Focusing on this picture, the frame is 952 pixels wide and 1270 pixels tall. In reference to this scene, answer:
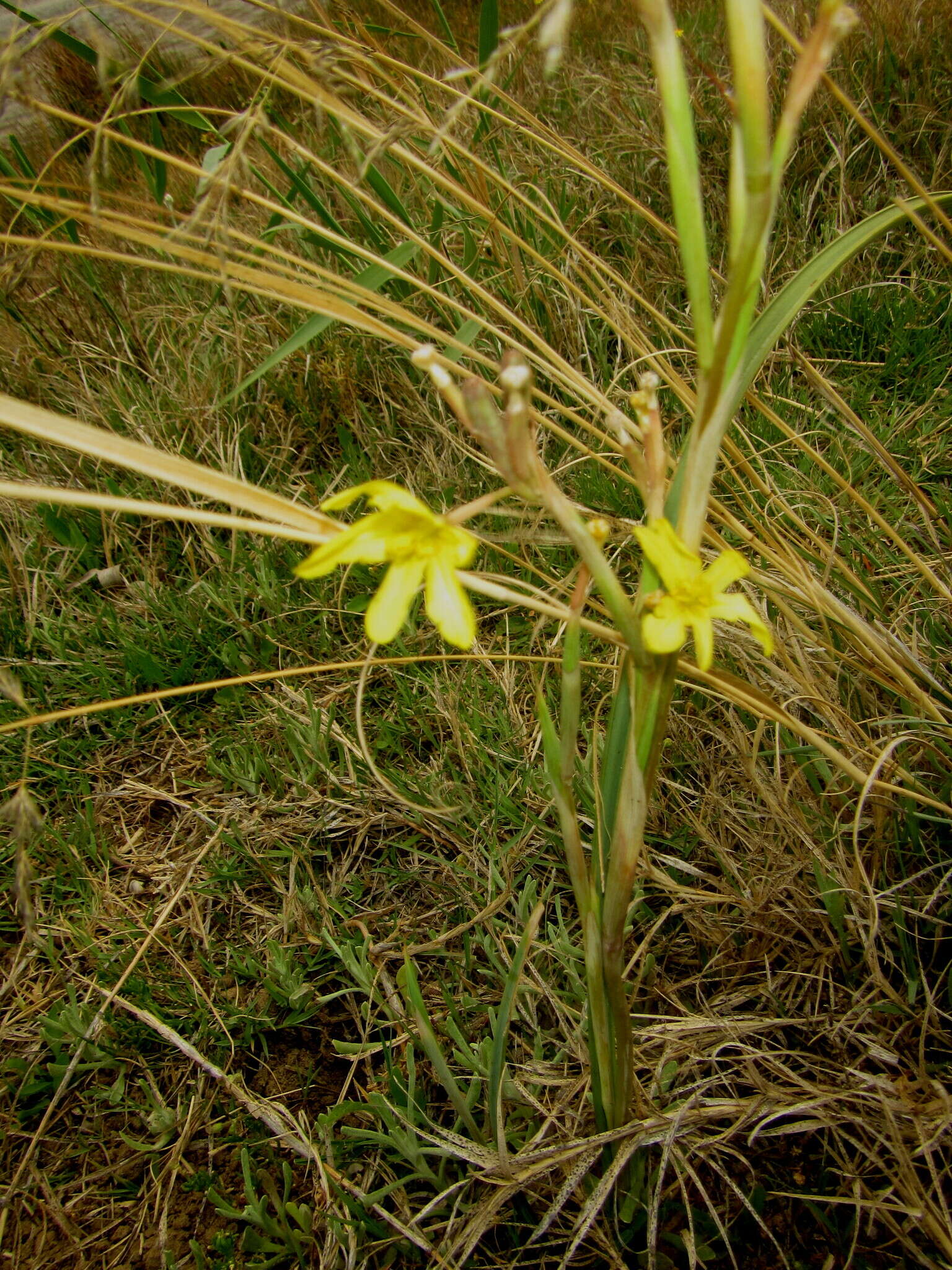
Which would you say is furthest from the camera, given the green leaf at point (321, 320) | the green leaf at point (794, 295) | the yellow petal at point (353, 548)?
the green leaf at point (321, 320)

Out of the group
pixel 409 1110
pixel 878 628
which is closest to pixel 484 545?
pixel 878 628

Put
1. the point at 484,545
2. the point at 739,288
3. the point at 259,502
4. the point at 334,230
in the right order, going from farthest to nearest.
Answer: the point at 484,545 < the point at 334,230 < the point at 259,502 < the point at 739,288

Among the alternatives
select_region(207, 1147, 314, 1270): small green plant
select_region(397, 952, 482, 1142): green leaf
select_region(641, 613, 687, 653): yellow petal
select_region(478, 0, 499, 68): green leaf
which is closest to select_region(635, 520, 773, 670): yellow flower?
select_region(641, 613, 687, 653): yellow petal

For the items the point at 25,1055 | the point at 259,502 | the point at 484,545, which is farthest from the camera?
the point at 484,545

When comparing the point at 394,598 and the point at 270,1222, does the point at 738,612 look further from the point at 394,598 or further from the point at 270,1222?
the point at 270,1222

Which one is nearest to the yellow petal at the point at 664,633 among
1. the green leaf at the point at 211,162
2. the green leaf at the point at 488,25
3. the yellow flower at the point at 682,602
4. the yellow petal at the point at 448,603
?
the yellow flower at the point at 682,602

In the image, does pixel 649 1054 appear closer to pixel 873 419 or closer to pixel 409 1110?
pixel 409 1110

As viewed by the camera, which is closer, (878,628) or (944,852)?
(944,852)

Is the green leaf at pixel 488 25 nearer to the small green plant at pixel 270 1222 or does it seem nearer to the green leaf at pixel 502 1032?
the green leaf at pixel 502 1032
